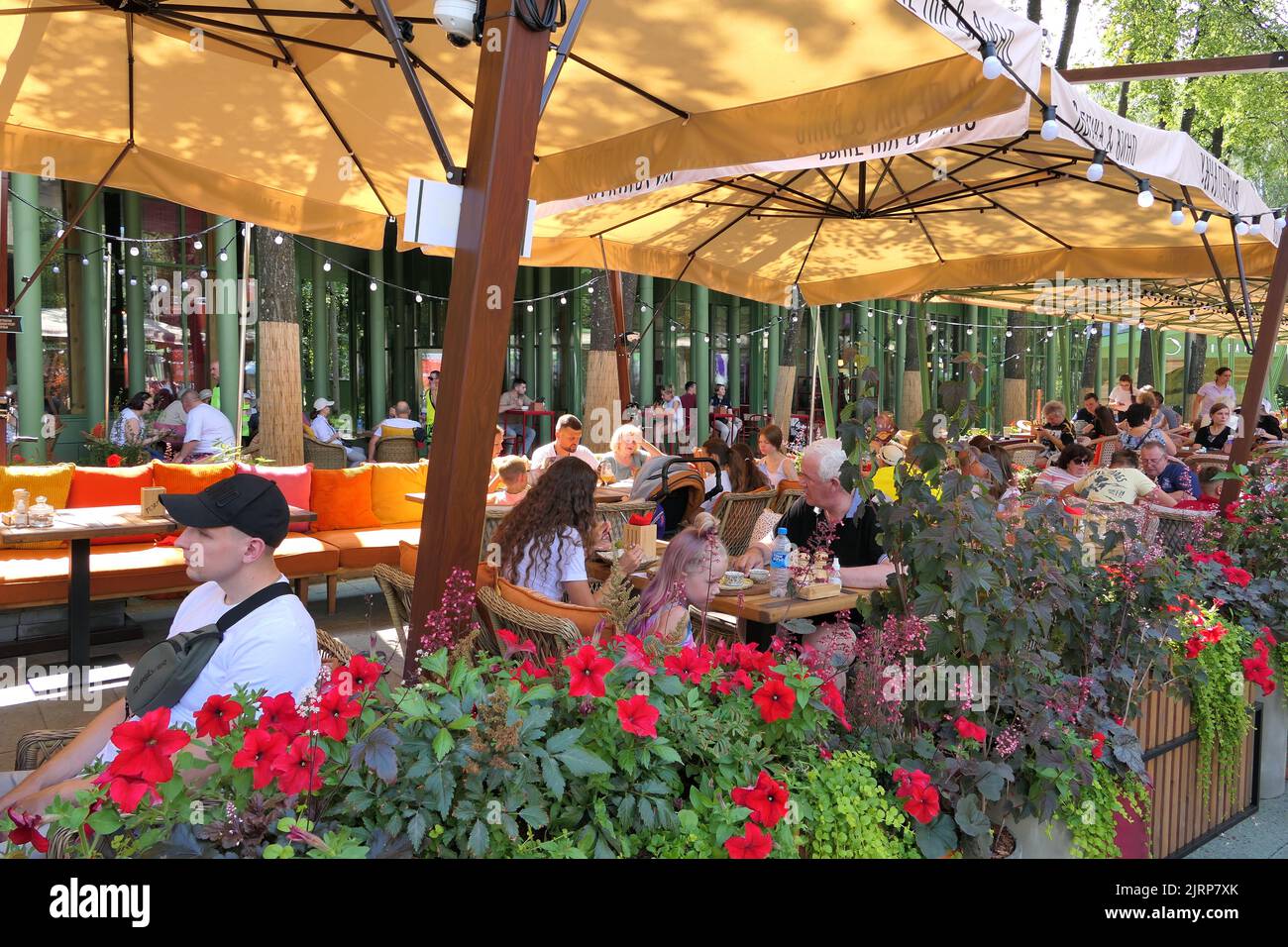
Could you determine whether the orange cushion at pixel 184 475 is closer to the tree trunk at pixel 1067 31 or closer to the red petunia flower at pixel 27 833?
the red petunia flower at pixel 27 833

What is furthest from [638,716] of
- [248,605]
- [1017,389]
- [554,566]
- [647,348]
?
[1017,389]

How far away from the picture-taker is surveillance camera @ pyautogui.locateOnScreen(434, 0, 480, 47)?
96.7 inches

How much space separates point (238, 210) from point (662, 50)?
118 inches

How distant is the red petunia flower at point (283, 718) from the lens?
1760 mm

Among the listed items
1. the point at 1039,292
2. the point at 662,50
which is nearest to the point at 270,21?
the point at 662,50

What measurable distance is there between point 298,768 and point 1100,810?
2289 millimetres

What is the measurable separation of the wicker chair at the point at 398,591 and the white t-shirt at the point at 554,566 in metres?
0.61

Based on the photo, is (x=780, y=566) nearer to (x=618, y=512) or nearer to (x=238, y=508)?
(x=618, y=512)

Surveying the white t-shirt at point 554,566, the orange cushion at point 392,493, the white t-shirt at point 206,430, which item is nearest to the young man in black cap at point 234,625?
the white t-shirt at point 554,566

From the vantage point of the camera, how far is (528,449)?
17781 millimetres

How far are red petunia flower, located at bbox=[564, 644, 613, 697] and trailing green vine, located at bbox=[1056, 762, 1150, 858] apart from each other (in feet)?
5.13

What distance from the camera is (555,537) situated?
428cm

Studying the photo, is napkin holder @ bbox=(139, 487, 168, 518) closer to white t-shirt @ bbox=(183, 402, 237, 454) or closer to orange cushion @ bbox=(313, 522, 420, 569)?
orange cushion @ bbox=(313, 522, 420, 569)

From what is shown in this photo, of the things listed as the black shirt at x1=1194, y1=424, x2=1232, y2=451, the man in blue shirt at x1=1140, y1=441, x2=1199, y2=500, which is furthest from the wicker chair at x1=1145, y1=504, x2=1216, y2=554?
the black shirt at x1=1194, y1=424, x2=1232, y2=451
